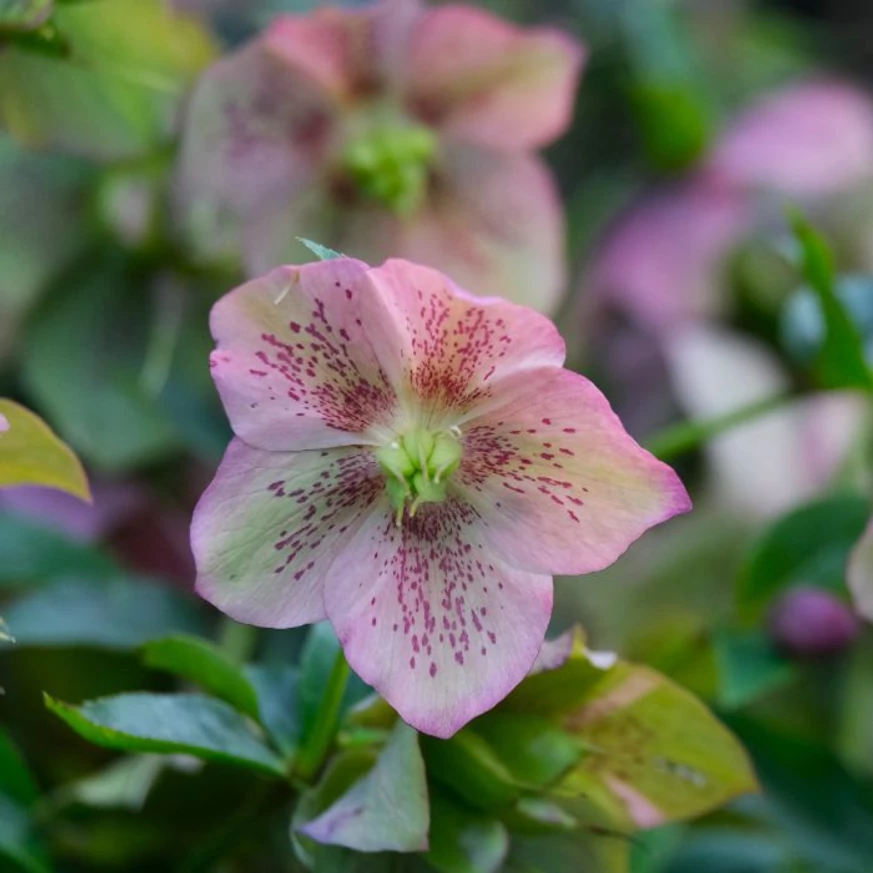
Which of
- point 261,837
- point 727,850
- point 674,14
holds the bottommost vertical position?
point 727,850

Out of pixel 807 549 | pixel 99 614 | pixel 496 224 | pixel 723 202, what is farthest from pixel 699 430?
pixel 723 202

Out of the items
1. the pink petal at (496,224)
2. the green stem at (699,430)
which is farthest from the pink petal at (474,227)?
the green stem at (699,430)

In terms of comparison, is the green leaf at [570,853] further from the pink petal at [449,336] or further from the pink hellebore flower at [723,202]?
the pink hellebore flower at [723,202]

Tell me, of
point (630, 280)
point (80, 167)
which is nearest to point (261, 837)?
point (80, 167)

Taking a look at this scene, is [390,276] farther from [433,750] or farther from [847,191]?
[847,191]

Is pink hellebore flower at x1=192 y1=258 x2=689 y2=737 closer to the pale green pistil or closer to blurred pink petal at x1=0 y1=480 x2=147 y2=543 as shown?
the pale green pistil

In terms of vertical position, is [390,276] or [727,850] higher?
[390,276]

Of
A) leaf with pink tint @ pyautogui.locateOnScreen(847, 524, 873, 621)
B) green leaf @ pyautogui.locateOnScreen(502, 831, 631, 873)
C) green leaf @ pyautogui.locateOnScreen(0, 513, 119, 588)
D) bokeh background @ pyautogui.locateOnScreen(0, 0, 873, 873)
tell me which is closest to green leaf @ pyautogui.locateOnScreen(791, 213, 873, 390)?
bokeh background @ pyautogui.locateOnScreen(0, 0, 873, 873)
